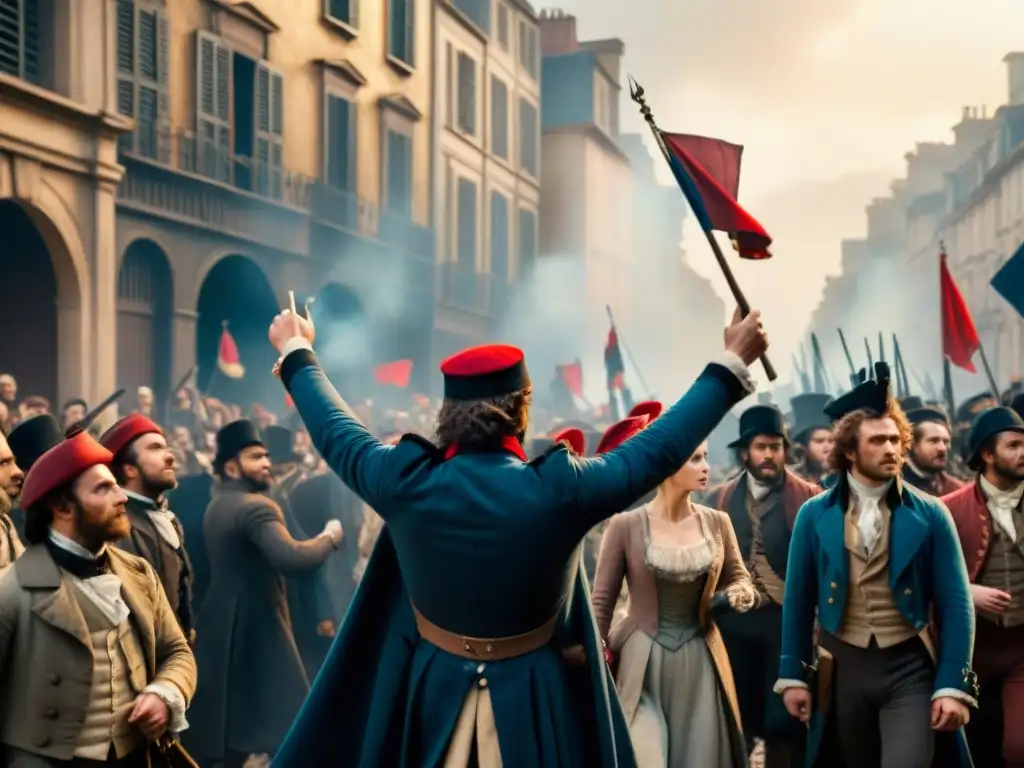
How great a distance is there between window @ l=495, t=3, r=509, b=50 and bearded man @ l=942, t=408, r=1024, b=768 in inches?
1028

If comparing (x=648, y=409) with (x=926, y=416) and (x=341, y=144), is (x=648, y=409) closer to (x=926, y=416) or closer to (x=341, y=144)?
(x=926, y=416)

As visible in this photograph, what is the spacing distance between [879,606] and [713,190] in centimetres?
194

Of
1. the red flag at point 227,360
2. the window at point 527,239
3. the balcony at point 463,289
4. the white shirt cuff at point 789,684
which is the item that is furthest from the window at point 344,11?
the white shirt cuff at point 789,684

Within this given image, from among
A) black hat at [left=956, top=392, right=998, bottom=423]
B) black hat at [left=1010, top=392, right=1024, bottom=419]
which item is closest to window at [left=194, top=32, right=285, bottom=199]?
black hat at [left=956, top=392, right=998, bottom=423]

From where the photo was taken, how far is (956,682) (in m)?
5.25

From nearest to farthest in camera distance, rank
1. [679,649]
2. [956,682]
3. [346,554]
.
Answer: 1. [956,682]
2. [679,649]
3. [346,554]

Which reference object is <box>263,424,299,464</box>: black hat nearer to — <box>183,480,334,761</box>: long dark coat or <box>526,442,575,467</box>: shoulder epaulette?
<box>183,480,334,761</box>: long dark coat

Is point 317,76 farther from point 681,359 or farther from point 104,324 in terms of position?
point 681,359

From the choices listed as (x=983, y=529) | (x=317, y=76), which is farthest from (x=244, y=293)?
(x=983, y=529)

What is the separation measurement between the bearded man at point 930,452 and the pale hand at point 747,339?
4.84 metres

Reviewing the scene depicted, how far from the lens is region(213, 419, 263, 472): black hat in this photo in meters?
7.49

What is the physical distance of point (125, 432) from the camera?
6.07m

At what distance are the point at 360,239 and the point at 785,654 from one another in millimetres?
18277

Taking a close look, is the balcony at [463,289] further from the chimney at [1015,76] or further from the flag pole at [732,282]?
the chimney at [1015,76]
